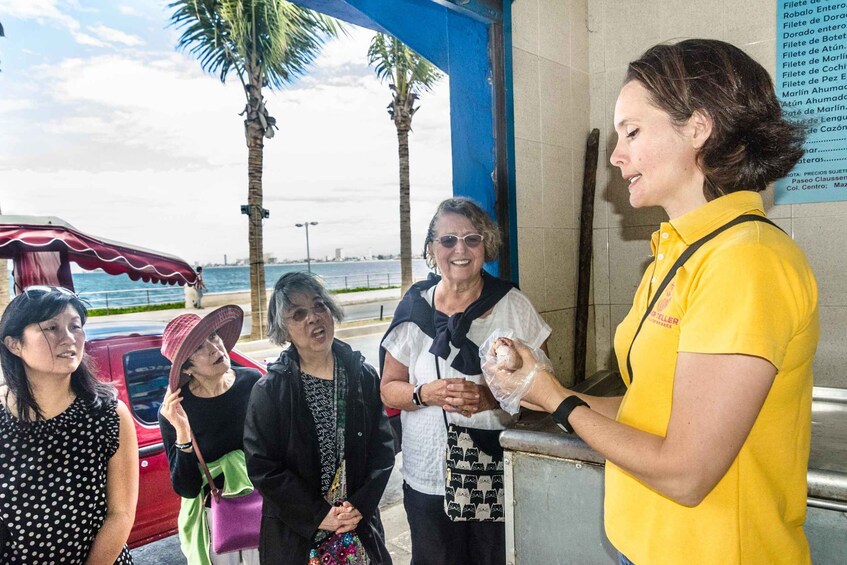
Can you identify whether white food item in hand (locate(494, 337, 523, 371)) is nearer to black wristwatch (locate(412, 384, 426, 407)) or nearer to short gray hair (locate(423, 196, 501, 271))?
black wristwatch (locate(412, 384, 426, 407))

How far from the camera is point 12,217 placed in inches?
35.9

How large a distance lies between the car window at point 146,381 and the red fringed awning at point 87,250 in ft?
0.49

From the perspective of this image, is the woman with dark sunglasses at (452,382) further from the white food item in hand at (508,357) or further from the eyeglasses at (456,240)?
the white food item in hand at (508,357)

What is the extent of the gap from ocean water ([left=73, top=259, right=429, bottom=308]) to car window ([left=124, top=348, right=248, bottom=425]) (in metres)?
0.11

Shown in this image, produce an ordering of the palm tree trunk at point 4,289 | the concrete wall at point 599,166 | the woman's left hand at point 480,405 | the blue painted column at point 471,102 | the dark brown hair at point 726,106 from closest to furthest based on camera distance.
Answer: the dark brown hair at point 726,106 → the palm tree trunk at point 4,289 → the woman's left hand at point 480,405 → the blue painted column at point 471,102 → the concrete wall at point 599,166

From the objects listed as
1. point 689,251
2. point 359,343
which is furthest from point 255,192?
point 689,251

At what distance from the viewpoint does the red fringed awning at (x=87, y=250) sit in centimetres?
92

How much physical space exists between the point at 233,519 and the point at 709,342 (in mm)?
1109

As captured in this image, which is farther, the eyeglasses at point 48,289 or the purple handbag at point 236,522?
the purple handbag at point 236,522

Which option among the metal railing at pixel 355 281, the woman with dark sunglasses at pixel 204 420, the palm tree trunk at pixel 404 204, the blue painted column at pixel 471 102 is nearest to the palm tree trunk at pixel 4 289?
the woman with dark sunglasses at pixel 204 420

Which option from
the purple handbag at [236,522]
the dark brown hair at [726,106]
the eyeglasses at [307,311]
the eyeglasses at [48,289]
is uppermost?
the dark brown hair at [726,106]

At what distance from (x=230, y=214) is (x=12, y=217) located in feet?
1.21

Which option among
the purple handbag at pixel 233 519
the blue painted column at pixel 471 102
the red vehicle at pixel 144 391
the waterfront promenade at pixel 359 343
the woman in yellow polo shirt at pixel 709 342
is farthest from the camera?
the blue painted column at pixel 471 102

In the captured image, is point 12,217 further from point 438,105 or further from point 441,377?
point 438,105
